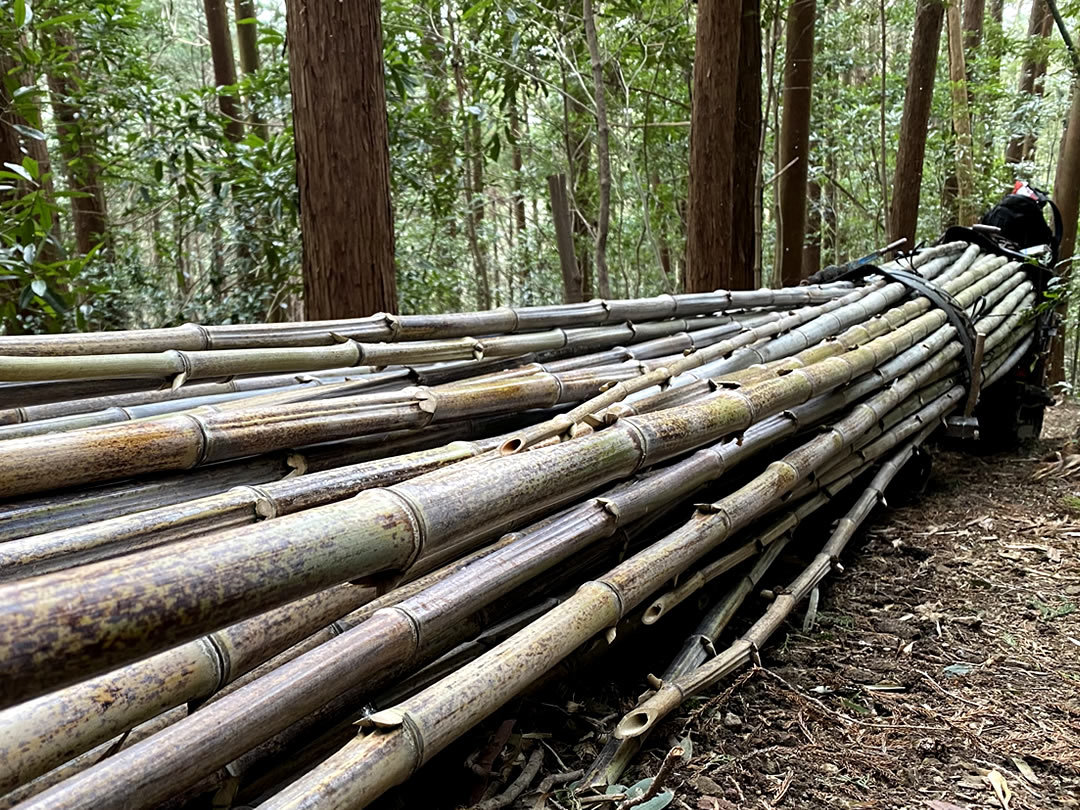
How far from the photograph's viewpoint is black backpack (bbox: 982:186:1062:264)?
4.99 metres

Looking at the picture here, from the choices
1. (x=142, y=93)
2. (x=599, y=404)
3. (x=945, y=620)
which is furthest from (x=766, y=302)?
(x=142, y=93)

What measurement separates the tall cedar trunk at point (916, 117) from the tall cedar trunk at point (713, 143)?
3375 millimetres

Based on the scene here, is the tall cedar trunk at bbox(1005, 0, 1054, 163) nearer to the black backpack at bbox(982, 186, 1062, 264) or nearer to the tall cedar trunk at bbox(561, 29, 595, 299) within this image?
the tall cedar trunk at bbox(561, 29, 595, 299)

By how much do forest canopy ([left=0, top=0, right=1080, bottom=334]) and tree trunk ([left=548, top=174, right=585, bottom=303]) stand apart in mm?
26

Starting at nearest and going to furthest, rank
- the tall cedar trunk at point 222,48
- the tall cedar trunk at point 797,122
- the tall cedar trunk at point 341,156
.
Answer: the tall cedar trunk at point 341,156 < the tall cedar trunk at point 797,122 < the tall cedar trunk at point 222,48

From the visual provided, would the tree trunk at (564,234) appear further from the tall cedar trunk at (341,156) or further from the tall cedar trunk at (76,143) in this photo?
the tall cedar trunk at (76,143)

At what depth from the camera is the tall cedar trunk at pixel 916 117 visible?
6.84m

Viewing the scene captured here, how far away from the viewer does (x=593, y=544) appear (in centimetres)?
165

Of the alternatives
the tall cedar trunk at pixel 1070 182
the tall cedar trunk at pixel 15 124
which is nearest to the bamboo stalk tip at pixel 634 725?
the tall cedar trunk at pixel 15 124

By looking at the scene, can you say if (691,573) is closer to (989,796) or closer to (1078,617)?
(989,796)

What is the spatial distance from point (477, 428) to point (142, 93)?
496 centimetres

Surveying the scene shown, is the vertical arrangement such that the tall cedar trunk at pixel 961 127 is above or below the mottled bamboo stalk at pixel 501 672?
above

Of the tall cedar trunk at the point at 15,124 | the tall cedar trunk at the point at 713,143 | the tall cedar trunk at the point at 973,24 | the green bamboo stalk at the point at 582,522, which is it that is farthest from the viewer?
the tall cedar trunk at the point at 973,24

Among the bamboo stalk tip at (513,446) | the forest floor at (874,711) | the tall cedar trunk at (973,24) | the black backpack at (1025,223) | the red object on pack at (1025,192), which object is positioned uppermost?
the tall cedar trunk at (973,24)
